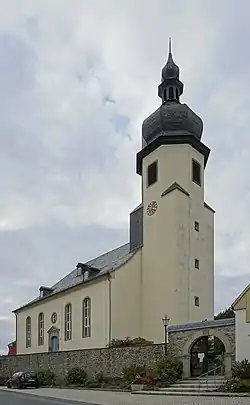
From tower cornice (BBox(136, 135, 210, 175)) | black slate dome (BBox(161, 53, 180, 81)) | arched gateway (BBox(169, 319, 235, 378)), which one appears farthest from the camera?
black slate dome (BBox(161, 53, 180, 81))

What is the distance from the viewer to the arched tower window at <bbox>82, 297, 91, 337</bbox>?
4509 centimetres

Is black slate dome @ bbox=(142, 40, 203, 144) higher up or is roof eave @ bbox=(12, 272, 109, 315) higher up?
black slate dome @ bbox=(142, 40, 203, 144)

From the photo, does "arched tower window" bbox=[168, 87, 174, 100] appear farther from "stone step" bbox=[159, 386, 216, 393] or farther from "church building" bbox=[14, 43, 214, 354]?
"stone step" bbox=[159, 386, 216, 393]

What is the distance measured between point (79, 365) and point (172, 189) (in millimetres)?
13637

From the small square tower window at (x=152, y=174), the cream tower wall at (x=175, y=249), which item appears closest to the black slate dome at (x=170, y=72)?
the cream tower wall at (x=175, y=249)

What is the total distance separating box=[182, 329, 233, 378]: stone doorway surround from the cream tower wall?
8.98m

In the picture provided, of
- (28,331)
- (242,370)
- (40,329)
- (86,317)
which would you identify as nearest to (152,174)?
(86,317)

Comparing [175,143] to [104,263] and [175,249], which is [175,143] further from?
[104,263]

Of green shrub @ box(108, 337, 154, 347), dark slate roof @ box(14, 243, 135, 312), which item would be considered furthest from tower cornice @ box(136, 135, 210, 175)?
green shrub @ box(108, 337, 154, 347)

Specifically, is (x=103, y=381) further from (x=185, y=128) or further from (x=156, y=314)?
(x=185, y=128)

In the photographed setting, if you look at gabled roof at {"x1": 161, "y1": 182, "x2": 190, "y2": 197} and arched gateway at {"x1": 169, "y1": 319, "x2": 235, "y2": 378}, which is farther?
gabled roof at {"x1": 161, "y1": 182, "x2": 190, "y2": 197}

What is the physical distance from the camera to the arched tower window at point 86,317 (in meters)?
45.1

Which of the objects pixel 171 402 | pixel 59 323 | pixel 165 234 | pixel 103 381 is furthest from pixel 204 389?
pixel 59 323

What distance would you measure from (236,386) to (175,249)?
56.6ft
